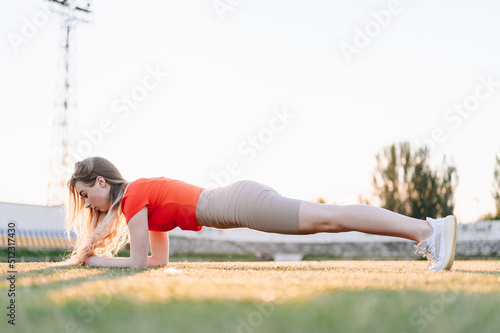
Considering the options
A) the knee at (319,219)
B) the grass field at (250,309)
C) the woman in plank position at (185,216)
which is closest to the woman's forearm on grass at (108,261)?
the woman in plank position at (185,216)

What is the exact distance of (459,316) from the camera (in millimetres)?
1305

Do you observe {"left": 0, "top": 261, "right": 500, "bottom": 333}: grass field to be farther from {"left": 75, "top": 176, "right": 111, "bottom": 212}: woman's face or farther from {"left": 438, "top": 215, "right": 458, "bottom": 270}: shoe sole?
{"left": 75, "top": 176, "right": 111, "bottom": 212}: woman's face

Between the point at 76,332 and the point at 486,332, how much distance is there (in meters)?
0.99

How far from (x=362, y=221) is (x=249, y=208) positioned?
809 millimetres

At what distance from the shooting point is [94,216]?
4.15 meters

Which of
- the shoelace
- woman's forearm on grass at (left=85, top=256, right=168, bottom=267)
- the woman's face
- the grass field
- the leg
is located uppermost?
the woman's face

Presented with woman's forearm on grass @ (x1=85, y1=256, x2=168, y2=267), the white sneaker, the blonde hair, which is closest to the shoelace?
the white sneaker

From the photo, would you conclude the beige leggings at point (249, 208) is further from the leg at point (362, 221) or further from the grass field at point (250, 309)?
the grass field at point (250, 309)

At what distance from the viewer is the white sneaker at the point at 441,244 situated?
3.35 m

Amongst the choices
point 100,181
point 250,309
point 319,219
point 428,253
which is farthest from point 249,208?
point 250,309

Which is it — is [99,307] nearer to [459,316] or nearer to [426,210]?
[459,316]

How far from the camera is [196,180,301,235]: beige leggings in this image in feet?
11.4

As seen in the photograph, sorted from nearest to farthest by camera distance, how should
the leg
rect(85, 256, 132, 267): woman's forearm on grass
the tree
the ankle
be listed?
the leg
the ankle
rect(85, 256, 132, 267): woman's forearm on grass
the tree

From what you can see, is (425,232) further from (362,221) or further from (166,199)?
(166,199)
